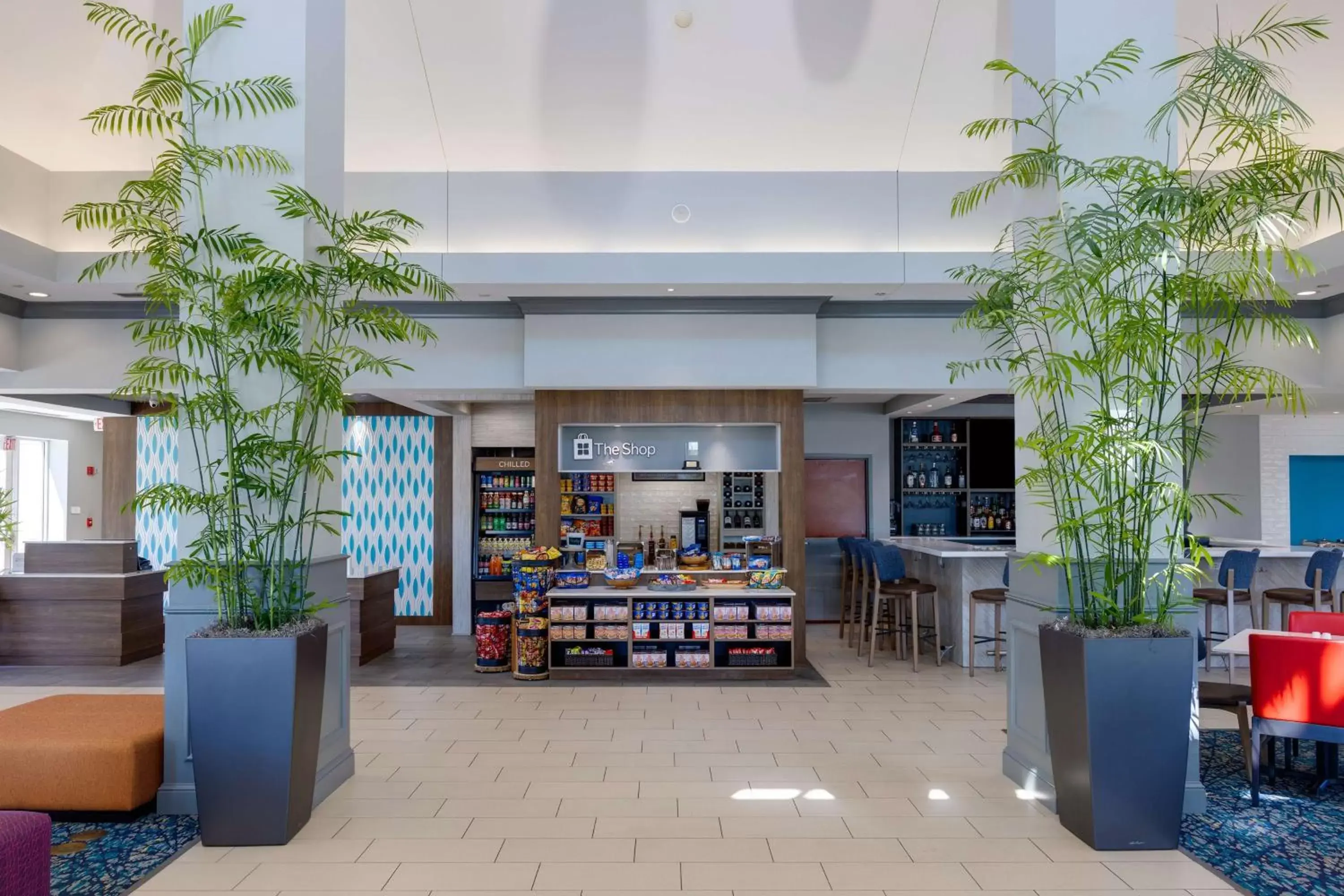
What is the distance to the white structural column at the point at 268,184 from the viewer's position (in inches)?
164

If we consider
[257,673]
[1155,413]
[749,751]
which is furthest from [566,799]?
[1155,413]

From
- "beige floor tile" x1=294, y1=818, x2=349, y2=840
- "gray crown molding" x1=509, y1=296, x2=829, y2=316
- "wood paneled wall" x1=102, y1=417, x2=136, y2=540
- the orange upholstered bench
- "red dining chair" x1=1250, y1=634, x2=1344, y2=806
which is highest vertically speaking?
"gray crown molding" x1=509, y1=296, x2=829, y2=316

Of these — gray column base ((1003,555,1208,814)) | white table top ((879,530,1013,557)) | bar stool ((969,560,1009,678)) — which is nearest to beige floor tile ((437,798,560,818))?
gray column base ((1003,555,1208,814))

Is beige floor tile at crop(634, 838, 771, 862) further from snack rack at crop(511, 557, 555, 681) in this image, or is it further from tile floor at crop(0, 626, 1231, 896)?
snack rack at crop(511, 557, 555, 681)

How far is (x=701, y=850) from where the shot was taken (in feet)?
12.3

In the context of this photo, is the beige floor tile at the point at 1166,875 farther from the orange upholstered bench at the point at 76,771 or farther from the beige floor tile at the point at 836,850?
the orange upholstered bench at the point at 76,771

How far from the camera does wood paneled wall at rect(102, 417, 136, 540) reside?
11.5 metres

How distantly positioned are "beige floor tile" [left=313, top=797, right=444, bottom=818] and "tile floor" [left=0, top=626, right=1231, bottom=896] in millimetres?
11

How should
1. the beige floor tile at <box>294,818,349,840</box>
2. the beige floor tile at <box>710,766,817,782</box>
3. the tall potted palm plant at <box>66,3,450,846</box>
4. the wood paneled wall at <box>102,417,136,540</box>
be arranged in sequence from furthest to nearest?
the wood paneled wall at <box>102,417,136,540</box> → the beige floor tile at <box>710,766,817,782</box> → the beige floor tile at <box>294,818,349,840</box> → the tall potted palm plant at <box>66,3,450,846</box>

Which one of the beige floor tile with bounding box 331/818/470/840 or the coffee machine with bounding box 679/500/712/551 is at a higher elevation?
the coffee machine with bounding box 679/500/712/551

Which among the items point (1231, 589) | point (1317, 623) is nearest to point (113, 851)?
point (1317, 623)

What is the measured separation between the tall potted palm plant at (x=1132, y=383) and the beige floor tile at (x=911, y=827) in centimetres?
48

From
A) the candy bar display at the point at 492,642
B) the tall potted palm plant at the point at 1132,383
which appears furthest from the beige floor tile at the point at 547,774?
the candy bar display at the point at 492,642

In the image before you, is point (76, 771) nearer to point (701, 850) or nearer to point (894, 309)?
point (701, 850)
